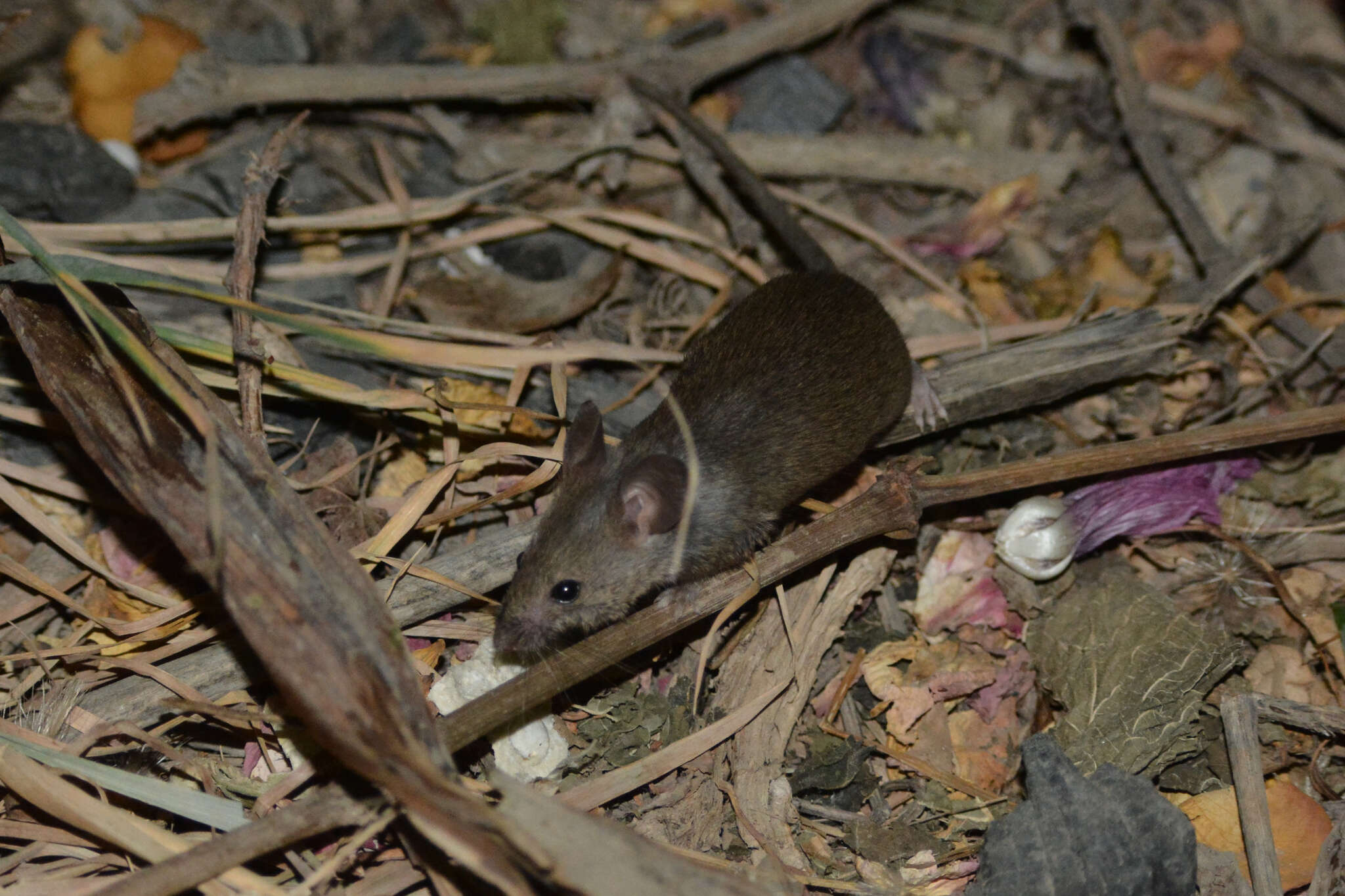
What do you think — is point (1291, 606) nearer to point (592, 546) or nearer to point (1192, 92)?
point (592, 546)

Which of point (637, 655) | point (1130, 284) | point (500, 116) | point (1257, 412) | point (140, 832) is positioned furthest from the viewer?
point (500, 116)

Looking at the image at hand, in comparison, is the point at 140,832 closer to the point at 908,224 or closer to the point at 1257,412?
the point at 908,224

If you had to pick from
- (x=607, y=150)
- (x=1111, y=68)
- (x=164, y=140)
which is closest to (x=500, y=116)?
(x=607, y=150)

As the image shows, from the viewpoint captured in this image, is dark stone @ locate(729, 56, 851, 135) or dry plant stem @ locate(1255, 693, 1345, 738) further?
dark stone @ locate(729, 56, 851, 135)

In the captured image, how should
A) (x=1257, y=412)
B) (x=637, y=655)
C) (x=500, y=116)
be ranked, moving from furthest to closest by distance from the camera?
(x=500, y=116) < (x=1257, y=412) < (x=637, y=655)

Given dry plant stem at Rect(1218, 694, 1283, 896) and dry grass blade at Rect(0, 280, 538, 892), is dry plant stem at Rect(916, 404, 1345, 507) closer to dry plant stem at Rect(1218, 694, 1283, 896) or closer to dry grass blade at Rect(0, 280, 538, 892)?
dry plant stem at Rect(1218, 694, 1283, 896)

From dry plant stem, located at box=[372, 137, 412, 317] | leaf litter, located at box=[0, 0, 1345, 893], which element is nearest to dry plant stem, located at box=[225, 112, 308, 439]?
leaf litter, located at box=[0, 0, 1345, 893]
